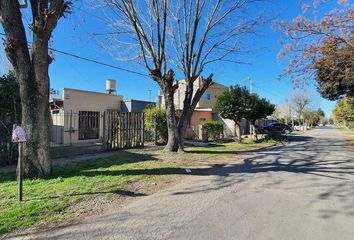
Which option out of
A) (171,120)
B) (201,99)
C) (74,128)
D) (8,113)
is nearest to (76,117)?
(74,128)

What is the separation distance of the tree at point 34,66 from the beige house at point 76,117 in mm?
10133

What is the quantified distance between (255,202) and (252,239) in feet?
5.50

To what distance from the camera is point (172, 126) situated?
12805 mm

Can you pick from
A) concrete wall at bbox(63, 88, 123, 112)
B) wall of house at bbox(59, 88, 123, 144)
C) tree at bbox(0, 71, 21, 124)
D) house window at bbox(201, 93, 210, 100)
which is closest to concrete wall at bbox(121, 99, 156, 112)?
concrete wall at bbox(63, 88, 123, 112)

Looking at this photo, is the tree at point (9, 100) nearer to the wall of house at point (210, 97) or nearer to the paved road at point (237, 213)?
the paved road at point (237, 213)

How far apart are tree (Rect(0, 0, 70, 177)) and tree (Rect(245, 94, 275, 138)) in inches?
648

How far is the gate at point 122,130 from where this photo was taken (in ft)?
43.2

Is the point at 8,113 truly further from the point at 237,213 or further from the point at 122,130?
the point at 237,213

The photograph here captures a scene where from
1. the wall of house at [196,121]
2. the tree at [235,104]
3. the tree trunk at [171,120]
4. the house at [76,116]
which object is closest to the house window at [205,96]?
the wall of house at [196,121]

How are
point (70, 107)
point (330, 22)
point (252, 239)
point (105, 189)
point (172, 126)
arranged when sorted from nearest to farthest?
1. point (252, 239)
2. point (105, 189)
3. point (330, 22)
4. point (172, 126)
5. point (70, 107)

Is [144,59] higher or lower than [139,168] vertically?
higher

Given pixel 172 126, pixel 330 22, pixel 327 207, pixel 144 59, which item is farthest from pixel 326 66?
pixel 327 207

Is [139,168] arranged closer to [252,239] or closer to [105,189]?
[105,189]

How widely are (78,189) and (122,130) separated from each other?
8.11m
